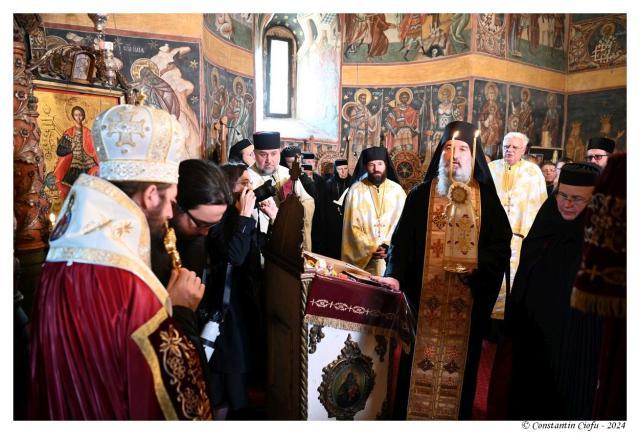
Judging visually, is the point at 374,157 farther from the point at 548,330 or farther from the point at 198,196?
the point at 198,196

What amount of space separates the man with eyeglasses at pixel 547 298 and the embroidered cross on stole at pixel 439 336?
0.38 m

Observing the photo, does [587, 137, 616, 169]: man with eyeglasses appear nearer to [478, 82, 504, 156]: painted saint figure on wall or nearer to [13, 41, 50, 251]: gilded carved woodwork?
[478, 82, 504, 156]: painted saint figure on wall

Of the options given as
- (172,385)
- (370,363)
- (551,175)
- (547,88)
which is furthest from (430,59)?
(172,385)

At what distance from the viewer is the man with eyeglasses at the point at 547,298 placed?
305 cm

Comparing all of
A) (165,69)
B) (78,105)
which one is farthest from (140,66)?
(78,105)

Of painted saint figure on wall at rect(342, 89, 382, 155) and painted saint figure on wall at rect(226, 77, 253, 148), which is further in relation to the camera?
painted saint figure on wall at rect(342, 89, 382, 155)

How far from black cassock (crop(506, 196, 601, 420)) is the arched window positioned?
299 inches

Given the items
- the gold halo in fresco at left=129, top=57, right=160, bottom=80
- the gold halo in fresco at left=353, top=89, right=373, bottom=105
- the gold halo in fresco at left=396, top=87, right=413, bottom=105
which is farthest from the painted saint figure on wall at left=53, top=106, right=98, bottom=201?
the gold halo in fresco at left=396, top=87, right=413, bottom=105

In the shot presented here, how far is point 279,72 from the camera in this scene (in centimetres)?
1046

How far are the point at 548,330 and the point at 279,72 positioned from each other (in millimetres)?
8457

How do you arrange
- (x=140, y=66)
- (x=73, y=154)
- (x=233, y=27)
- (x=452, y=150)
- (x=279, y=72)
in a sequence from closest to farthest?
(x=452, y=150) < (x=73, y=154) < (x=140, y=66) < (x=233, y=27) < (x=279, y=72)

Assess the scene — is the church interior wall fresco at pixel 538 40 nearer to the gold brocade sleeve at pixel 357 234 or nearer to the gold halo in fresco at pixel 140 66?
the gold brocade sleeve at pixel 357 234

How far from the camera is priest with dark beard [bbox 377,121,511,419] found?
12.0ft

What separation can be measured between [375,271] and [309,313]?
313 cm
